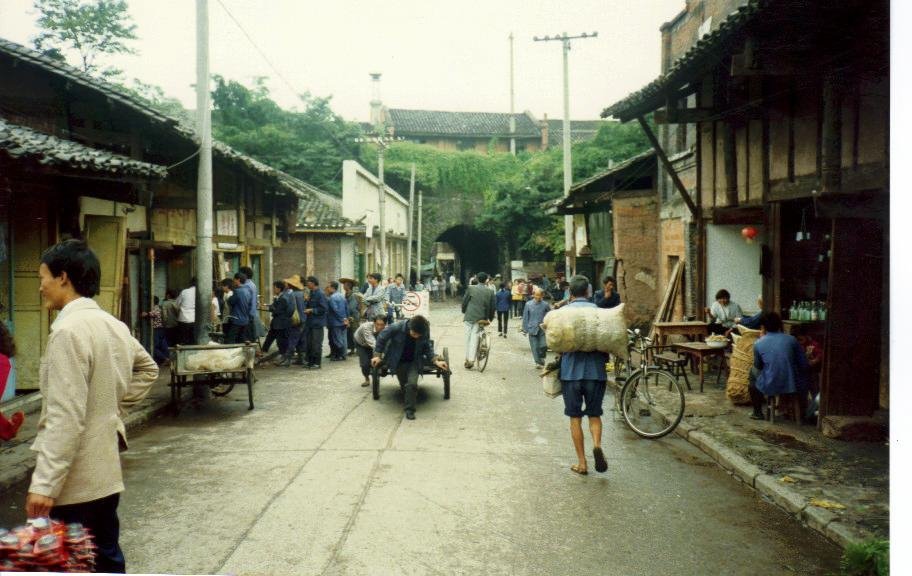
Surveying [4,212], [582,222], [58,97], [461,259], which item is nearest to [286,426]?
[4,212]

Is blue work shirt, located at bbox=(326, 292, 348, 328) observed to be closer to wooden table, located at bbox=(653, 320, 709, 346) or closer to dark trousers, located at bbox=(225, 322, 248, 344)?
dark trousers, located at bbox=(225, 322, 248, 344)

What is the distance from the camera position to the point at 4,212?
28.8 feet

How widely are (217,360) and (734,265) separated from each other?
8443mm

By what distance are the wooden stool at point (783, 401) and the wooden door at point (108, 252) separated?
868 cm

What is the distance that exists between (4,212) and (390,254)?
3220 cm

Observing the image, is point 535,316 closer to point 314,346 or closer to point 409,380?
point 314,346

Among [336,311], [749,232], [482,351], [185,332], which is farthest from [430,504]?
[185,332]

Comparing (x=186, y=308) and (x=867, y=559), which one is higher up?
(x=186, y=308)

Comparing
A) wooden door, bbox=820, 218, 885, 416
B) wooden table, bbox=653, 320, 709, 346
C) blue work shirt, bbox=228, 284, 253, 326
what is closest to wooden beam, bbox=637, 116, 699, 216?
wooden table, bbox=653, 320, 709, 346

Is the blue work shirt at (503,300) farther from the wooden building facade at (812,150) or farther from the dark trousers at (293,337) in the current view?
the wooden building facade at (812,150)

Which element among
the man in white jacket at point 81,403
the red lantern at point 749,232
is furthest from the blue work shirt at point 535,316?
the man in white jacket at point 81,403

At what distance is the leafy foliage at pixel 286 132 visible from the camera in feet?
114

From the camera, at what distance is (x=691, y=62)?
8672mm

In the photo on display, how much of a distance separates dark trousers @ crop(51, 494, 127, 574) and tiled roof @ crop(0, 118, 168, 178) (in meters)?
4.79
